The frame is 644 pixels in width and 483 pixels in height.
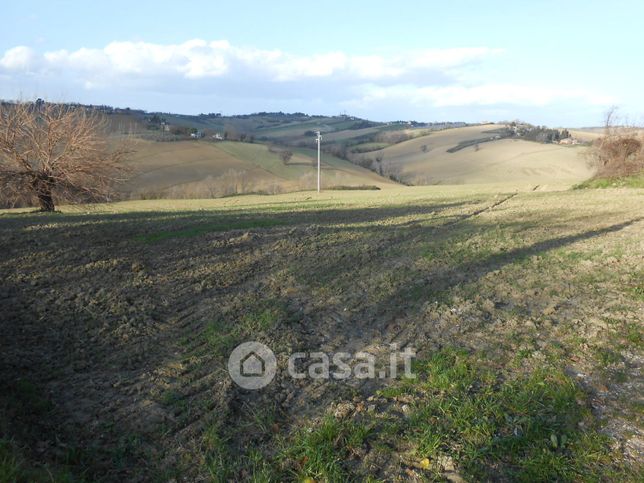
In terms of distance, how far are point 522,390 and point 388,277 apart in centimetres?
500

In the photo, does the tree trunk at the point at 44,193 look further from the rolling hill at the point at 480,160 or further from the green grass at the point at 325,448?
the rolling hill at the point at 480,160

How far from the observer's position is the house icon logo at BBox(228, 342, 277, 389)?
5594 mm

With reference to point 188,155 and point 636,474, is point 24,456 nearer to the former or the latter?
point 636,474

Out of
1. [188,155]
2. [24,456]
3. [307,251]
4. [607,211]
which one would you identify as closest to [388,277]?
[307,251]

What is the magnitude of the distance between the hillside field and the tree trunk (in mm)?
14176

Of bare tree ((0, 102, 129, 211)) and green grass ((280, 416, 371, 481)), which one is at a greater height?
bare tree ((0, 102, 129, 211))

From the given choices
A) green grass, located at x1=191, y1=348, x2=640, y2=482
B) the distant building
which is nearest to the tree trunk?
green grass, located at x1=191, y1=348, x2=640, y2=482

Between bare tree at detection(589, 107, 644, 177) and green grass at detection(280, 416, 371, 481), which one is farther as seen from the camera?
bare tree at detection(589, 107, 644, 177)

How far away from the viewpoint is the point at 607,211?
21.3 metres

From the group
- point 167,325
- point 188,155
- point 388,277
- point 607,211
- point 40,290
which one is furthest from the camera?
point 188,155

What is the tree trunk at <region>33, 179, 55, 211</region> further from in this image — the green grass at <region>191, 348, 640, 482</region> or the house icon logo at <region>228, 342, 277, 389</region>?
the green grass at <region>191, 348, 640, 482</region>

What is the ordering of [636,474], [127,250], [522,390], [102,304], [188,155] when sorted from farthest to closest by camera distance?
[188,155], [127,250], [102,304], [522,390], [636,474]

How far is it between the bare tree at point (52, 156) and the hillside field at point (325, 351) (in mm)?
13416

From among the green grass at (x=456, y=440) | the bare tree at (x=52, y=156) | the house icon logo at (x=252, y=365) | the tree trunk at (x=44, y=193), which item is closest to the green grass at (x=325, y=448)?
the green grass at (x=456, y=440)
